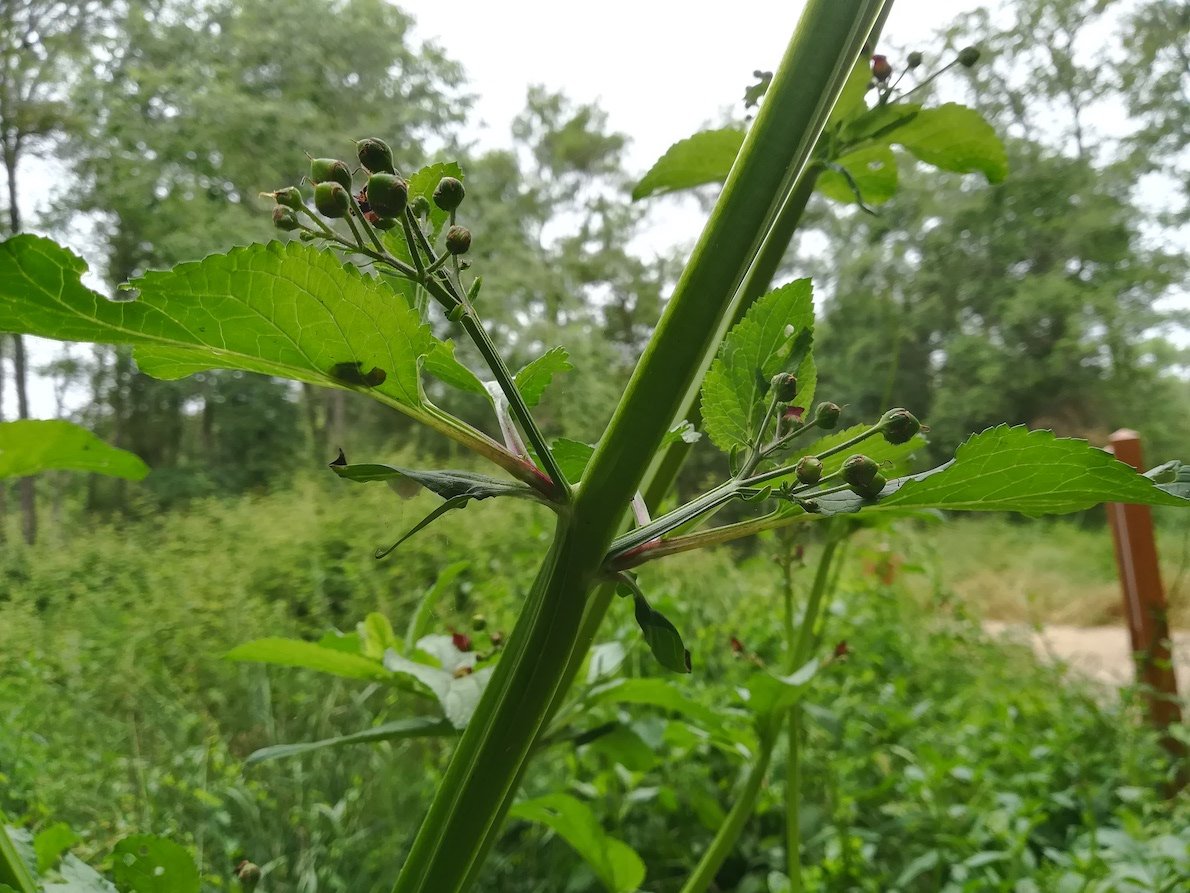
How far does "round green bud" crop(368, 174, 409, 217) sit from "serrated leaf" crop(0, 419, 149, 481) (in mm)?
115

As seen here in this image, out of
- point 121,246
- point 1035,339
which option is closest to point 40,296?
point 121,246

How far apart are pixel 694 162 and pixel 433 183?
0.16 meters

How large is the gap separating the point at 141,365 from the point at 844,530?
32 cm

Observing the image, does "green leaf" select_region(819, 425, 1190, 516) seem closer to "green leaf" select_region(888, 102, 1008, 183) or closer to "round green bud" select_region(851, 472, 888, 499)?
"round green bud" select_region(851, 472, 888, 499)

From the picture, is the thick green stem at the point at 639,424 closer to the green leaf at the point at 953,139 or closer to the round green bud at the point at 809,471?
the round green bud at the point at 809,471

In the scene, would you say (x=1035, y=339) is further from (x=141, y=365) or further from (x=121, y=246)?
(x=141, y=365)

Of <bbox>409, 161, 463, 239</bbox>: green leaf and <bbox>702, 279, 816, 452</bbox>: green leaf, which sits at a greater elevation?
<bbox>409, 161, 463, 239</bbox>: green leaf

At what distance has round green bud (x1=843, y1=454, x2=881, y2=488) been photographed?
0.14m

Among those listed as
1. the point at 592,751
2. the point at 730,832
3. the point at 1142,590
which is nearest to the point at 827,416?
the point at 730,832

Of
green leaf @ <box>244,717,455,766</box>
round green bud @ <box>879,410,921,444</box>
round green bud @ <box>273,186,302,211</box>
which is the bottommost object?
green leaf @ <box>244,717,455,766</box>

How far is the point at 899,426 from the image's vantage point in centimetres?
16

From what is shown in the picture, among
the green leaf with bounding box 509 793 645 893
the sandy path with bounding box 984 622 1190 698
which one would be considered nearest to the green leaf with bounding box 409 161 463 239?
the green leaf with bounding box 509 793 645 893

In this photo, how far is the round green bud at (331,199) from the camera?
134mm

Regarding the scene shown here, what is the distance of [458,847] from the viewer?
14cm
